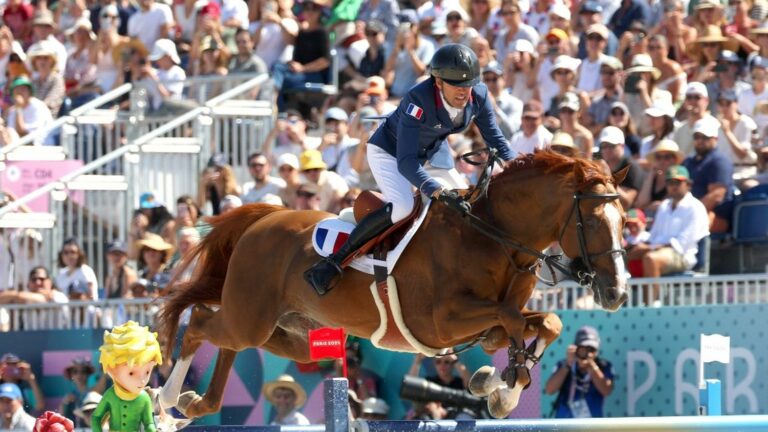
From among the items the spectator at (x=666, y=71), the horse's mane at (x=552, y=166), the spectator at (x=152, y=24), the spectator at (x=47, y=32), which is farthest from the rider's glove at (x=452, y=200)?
the spectator at (x=47, y=32)

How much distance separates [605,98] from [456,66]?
5330 mm

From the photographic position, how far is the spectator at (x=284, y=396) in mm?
12219

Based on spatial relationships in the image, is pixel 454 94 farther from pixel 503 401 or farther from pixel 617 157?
pixel 617 157

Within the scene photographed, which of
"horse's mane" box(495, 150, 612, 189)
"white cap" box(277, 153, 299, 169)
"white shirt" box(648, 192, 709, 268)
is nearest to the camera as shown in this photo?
"horse's mane" box(495, 150, 612, 189)

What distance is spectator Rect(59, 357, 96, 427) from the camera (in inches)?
508

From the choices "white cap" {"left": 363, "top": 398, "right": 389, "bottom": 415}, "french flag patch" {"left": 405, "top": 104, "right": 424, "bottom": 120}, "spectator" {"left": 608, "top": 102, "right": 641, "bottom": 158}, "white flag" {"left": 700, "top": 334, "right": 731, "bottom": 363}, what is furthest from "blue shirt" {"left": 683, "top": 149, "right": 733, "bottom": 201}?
"white flag" {"left": 700, "top": 334, "right": 731, "bottom": 363}

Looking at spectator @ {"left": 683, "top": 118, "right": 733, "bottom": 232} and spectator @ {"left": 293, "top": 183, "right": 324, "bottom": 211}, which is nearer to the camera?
spectator @ {"left": 683, "top": 118, "right": 733, "bottom": 232}

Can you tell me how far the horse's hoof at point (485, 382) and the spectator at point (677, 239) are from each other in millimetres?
3295

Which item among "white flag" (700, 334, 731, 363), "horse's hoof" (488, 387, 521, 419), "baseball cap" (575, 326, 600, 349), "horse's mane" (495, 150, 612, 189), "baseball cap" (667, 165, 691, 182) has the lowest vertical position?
"horse's hoof" (488, 387, 521, 419)

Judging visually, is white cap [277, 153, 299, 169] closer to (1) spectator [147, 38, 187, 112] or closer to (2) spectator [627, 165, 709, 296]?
(1) spectator [147, 38, 187, 112]

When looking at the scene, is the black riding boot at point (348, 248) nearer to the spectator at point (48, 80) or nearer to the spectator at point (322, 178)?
the spectator at point (322, 178)

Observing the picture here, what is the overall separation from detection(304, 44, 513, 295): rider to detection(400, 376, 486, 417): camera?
205cm

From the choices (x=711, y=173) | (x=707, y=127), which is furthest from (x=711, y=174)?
(x=707, y=127)

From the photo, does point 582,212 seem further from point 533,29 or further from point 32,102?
point 32,102
